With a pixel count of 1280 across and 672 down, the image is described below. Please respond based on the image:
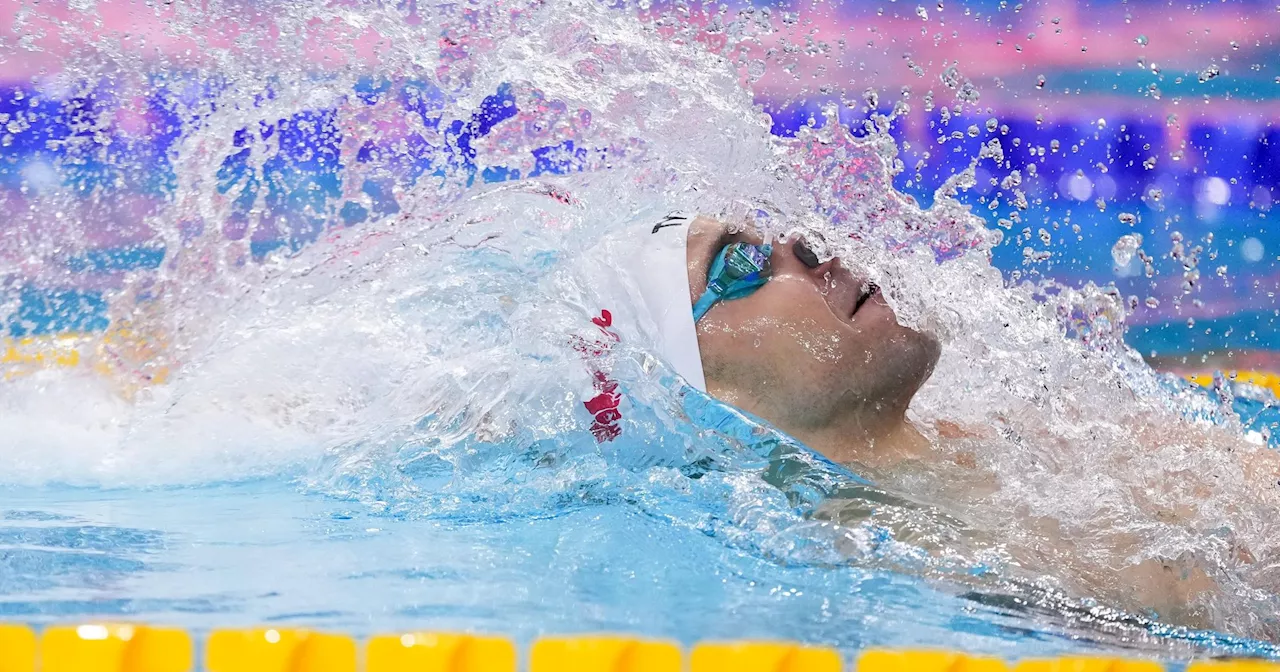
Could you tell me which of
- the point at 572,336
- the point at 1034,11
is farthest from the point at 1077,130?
the point at 572,336

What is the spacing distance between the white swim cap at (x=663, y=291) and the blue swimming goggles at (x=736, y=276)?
4cm

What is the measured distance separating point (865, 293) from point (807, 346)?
0.16 metres

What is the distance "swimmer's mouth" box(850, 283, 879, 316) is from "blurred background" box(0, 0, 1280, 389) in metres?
3.22

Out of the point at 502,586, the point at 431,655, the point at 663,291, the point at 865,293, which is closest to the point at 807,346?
the point at 865,293

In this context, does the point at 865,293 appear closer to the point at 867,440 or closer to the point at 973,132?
the point at 867,440

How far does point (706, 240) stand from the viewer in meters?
2.10

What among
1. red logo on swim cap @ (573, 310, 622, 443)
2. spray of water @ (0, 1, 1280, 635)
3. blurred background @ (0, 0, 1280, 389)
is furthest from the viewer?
blurred background @ (0, 0, 1280, 389)

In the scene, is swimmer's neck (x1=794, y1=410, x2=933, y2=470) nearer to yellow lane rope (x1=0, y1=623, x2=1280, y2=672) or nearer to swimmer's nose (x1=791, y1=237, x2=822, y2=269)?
swimmer's nose (x1=791, y1=237, x2=822, y2=269)

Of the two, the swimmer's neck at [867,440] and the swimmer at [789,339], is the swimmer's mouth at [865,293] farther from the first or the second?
the swimmer's neck at [867,440]

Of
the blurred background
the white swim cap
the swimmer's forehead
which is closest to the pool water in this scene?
the white swim cap

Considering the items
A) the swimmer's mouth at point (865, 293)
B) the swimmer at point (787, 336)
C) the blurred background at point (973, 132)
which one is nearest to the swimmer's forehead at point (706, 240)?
the swimmer at point (787, 336)

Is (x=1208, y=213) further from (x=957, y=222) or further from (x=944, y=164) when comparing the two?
(x=957, y=222)

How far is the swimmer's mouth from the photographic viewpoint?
203 centimetres

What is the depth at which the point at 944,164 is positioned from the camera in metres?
5.38
